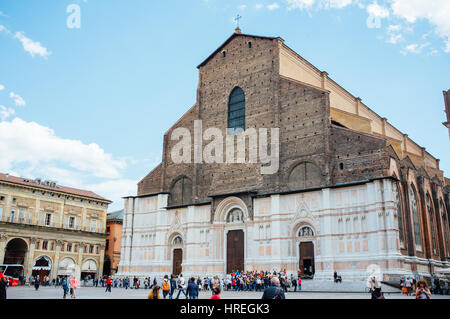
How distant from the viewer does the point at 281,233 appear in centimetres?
2780

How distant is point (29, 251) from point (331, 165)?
29.5 meters

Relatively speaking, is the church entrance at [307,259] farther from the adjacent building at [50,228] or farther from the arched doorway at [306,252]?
the adjacent building at [50,228]

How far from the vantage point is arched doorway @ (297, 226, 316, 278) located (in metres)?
26.7

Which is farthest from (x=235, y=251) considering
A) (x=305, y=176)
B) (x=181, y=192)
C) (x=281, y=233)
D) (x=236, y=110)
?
(x=236, y=110)

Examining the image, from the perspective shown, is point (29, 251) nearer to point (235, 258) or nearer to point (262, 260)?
point (235, 258)

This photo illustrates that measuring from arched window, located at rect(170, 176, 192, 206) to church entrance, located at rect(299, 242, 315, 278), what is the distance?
1034cm

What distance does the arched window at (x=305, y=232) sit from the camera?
89.1 ft

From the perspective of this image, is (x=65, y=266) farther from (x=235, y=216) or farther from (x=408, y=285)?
(x=408, y=285)

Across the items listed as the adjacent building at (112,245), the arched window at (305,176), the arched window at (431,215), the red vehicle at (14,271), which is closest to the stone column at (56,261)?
the red vehicle at (14,271)

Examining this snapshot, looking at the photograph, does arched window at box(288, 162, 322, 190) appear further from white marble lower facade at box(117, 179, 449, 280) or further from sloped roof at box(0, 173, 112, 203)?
sloped roof at box(0, 173, 112, 203)

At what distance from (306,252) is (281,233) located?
1.96 m
